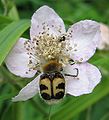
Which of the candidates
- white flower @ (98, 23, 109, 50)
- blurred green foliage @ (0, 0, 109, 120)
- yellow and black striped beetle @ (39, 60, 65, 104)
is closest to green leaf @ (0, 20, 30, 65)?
blurred green foliage @ (0, 0, 109, 120)

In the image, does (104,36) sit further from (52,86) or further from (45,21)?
(52,86)

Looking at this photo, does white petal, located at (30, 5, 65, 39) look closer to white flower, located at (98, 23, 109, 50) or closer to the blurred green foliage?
the blurred green foliage

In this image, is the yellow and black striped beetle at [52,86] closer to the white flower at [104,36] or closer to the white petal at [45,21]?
the white petal at [45,21]

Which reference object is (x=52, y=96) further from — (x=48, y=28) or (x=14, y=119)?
(x=14, y=119)

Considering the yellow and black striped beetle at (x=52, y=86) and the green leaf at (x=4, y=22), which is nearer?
the yellow and black striped beetle at (x=52, y=86)

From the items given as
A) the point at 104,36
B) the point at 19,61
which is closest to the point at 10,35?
the point at 19,61

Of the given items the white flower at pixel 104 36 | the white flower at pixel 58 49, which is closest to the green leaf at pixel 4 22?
the white flower at pixel 58 49

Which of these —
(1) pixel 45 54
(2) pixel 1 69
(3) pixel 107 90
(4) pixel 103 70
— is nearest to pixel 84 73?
(1) pixel 45 54
